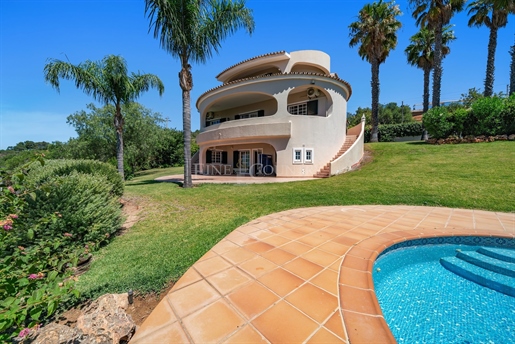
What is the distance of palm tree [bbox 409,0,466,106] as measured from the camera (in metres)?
17.5

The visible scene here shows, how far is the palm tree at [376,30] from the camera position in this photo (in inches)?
747

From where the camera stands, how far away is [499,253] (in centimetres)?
429

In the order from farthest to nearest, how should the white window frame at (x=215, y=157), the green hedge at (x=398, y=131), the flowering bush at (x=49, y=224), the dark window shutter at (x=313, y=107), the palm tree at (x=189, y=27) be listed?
1. the green hedge at (x=398, y=131)
2. the white window frame at (x=215, y=157)
3. the dark window shutter at (x=313, y=107)
4. the palm tree at (x=189, y=27)
5. the flowering bush at (x=49, y=224)

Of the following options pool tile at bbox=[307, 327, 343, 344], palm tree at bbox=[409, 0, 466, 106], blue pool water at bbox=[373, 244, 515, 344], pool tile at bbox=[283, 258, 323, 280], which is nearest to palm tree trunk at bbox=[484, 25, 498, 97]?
palm tree at bbox=[409, 0, 466, 106]

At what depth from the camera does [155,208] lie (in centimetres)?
750

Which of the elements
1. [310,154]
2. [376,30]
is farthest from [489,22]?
[310,154]

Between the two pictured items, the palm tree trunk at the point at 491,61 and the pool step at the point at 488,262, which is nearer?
the pool step at the point at 488,262

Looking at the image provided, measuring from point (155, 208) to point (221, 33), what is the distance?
9753 millimetres

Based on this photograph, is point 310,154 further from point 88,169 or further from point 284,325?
point 284,325

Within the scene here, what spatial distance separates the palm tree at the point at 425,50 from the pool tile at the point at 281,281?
30123mm

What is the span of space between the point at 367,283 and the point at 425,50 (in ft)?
105

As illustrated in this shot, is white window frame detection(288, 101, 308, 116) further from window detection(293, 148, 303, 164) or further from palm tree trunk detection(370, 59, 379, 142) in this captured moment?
palm tree trunk detection(370, 59, 379, 142)

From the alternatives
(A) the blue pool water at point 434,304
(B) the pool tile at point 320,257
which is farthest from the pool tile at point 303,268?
(A) the blue pool water at point 434,304

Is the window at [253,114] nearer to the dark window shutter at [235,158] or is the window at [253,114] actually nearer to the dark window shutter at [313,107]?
the dark window shutter at [235,158]
